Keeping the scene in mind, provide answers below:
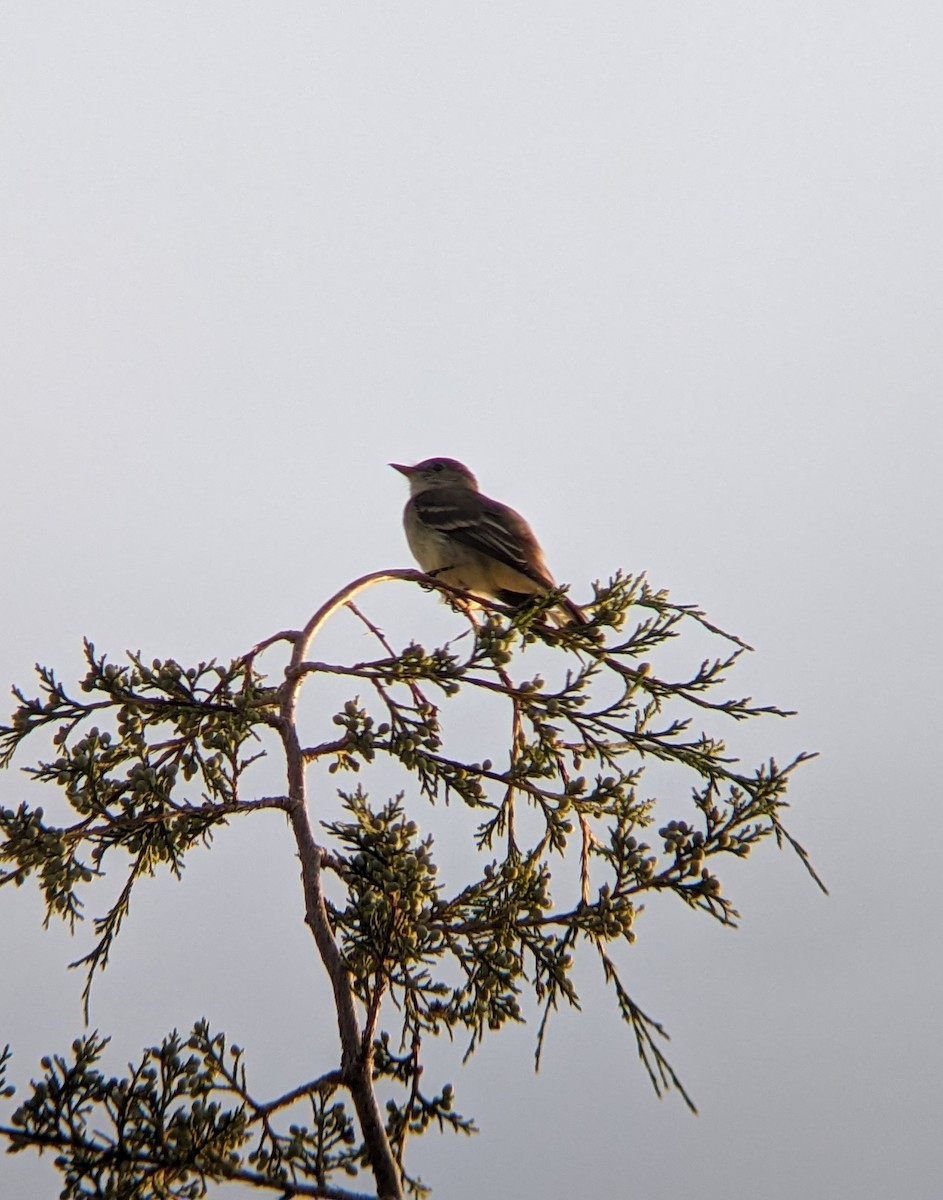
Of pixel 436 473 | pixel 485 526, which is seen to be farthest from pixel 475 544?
pixel 436 473

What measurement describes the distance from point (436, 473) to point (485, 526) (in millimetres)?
2009

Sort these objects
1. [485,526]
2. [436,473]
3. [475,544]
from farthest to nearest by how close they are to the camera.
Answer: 1. [436,473]
2. [485,526]
3. [475,544]

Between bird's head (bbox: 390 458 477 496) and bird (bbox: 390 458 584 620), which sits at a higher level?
bird's head (bbox: 390 458 477 496)

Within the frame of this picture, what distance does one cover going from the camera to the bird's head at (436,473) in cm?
1113

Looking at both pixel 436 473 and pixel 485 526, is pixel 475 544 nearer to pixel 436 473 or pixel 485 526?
pixel 485 526

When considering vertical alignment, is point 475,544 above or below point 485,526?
below

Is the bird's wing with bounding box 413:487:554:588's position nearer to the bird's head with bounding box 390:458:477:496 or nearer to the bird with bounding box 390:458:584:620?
the bird with bounding box 390:458:584:620

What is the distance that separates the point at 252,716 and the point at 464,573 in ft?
12.2

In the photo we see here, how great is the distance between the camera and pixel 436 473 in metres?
11.2

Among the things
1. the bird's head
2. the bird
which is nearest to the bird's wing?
the bird

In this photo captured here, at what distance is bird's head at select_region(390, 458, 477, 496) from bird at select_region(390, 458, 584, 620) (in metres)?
0.66

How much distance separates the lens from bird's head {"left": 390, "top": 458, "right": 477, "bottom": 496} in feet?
36.5

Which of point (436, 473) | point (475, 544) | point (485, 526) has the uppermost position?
point (436, 473)

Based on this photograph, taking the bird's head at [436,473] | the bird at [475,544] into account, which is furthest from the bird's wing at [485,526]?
the bird's head at [436,473]
